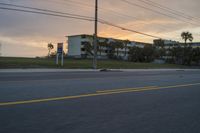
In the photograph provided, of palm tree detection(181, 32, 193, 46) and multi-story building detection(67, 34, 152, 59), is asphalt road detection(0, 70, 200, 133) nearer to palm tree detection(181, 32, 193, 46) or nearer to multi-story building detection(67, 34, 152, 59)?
palm tree detection(181, 32, 193, 46)

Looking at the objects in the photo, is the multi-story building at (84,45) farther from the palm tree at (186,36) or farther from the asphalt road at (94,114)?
the asphalt road at (94,114)

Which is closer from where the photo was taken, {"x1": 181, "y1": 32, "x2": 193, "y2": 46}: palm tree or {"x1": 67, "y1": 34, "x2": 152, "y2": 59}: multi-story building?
{"x1": 181, "y1": 32, "x2": 193, "y2": 46}: palm tree

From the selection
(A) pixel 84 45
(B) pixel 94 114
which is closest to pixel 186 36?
(A) pixel 84 45

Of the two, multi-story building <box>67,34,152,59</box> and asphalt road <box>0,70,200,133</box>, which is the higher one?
multi-story building <box>67,34,152,59</box>

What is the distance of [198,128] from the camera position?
17.8 ft

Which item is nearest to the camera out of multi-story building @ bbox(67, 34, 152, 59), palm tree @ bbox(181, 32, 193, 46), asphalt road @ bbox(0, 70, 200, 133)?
asphalt road @ bbox(0, 70, 200, 133)

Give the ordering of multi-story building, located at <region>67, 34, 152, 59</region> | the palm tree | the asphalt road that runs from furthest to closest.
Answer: multi-story building, located at <region>67, 34, 152, 59</region> → the palm tree → the asphalt road

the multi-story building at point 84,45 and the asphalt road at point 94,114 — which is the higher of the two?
the multi-story building at point 84,45

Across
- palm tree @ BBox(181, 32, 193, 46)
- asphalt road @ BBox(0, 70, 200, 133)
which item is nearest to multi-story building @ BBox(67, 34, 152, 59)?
palm tree @ BBox(181, 32, 193, 46)

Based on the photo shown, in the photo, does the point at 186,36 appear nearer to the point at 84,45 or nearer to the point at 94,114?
the point at 84,45

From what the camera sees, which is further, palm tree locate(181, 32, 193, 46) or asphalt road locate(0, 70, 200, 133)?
palm tree locate(181, 32, 193, 46)

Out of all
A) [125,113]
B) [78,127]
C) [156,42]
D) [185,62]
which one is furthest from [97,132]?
[156,42]

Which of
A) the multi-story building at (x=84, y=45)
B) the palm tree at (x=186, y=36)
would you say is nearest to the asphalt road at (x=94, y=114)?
the palm tree at (x=186, y=36)

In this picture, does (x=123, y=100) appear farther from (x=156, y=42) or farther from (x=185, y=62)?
(x=156, y=42)
